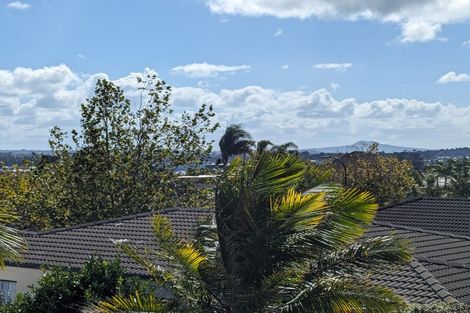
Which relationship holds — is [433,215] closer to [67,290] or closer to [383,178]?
[67,290]

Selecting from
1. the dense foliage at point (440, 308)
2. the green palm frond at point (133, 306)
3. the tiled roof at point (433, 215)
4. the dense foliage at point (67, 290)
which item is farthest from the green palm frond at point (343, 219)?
the tiled roof at point (433, 215)

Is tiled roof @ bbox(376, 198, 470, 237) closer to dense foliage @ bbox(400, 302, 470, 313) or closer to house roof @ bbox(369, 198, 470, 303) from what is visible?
house roof @ bbox(369, 198, 470, 303)

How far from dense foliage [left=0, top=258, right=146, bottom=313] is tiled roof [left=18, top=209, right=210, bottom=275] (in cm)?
193

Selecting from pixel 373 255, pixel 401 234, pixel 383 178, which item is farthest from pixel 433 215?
pixel 383 178

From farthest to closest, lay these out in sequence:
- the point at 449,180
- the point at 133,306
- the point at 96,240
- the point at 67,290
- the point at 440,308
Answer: the point at 449,180, the point at 96,240, the point at 67,290, the point at 440,308, the point at 133,306

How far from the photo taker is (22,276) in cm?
1939

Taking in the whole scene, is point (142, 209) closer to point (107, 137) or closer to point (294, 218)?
point (107, 137)

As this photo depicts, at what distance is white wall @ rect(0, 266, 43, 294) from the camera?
755 inches

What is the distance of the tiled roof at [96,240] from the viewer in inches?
726

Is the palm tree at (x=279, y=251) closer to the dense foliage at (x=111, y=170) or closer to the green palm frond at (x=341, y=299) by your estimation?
the green palm frond at (x=341, y=299)

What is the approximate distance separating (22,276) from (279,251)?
12.1 m

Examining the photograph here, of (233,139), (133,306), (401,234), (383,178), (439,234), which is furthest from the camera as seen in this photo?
(233,139)

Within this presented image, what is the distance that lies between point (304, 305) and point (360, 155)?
43.8 metres

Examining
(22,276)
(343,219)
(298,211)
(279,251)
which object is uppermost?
(298,211)
